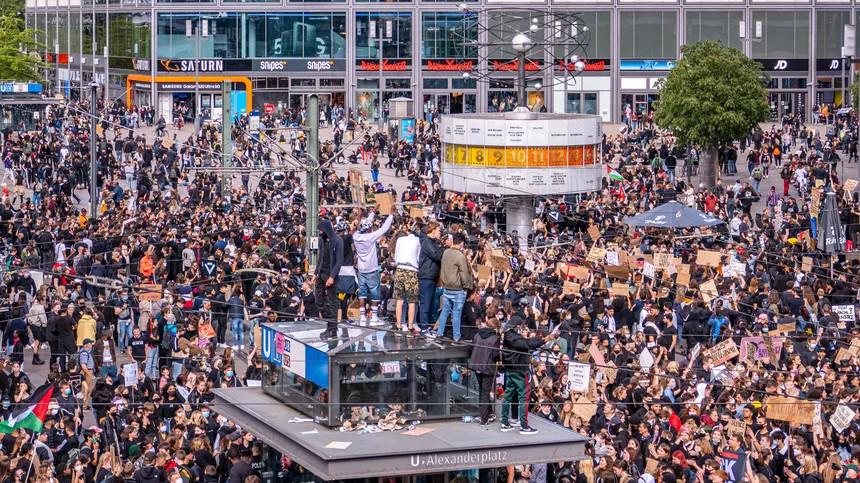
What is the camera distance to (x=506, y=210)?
5038 centimetres

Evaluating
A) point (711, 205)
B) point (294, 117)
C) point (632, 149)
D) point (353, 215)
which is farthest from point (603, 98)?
point (353, 215)

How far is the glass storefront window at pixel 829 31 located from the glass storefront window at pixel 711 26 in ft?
15.3

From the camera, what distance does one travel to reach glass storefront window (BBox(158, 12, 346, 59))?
102 metres

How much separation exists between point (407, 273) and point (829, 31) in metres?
80.9

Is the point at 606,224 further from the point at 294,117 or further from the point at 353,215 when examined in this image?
the point at 294,117

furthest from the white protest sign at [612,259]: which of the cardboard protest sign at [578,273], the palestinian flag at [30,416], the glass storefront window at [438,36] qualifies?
the glass storefront window at [438,36]

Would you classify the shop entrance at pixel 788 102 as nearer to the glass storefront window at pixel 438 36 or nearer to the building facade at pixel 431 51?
the building facade at pixel 431 51

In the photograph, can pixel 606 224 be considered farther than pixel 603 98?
No

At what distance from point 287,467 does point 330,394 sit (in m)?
2.34

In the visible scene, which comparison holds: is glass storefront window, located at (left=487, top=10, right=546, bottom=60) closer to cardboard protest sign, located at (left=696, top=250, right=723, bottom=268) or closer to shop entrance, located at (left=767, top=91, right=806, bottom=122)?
shop entrance, located at (left=767, top=91, right=806, bottom=122)

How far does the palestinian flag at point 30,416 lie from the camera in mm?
25875

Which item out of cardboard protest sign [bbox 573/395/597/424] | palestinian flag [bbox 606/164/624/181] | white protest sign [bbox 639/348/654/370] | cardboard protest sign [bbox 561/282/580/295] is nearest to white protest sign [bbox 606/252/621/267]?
cardboard protest sign [bbox 561/282/580/295]

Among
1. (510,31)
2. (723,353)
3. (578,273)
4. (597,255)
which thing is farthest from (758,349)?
(510,31)

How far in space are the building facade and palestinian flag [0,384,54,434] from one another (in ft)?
242
